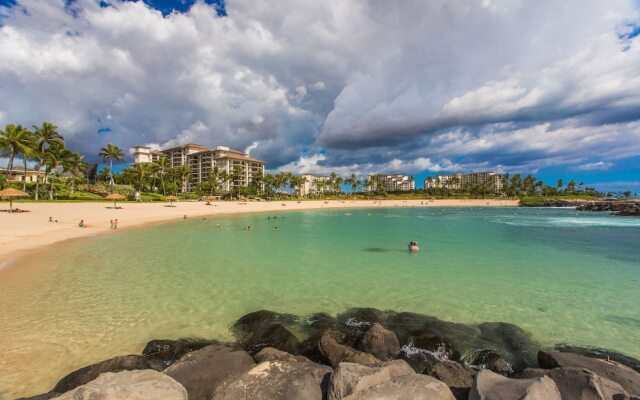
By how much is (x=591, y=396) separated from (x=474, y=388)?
5.49 ft

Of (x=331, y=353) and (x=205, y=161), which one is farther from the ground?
(x=205, y=161)

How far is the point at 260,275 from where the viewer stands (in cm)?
1416

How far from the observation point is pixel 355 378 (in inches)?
172

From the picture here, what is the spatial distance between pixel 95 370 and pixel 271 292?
21.4 ft

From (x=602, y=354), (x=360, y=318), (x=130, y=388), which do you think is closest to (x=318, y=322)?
(x=360, y=318)

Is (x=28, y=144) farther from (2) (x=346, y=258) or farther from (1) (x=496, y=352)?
(1) (x=496, y=352)

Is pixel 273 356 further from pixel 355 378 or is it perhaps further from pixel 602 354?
pixel 602 354

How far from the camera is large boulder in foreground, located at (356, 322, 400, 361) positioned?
6.68 metres

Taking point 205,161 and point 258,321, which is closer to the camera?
point 258,321

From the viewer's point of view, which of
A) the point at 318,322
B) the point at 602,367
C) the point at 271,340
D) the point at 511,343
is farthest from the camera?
the point at 318,322

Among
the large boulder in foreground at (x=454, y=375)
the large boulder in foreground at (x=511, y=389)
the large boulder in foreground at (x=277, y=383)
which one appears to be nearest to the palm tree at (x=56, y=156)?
the large boulder in foreground at (x=277, y=383)

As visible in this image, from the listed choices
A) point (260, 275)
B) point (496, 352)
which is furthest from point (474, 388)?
point (260, 275)

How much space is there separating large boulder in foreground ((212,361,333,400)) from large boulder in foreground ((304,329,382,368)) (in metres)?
1.00

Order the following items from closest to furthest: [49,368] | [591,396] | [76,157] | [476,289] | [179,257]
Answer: [591,396], [49,368], [476,289], [179,257], [76,157]
